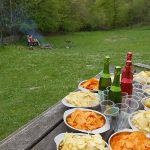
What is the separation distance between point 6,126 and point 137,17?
6179 cm

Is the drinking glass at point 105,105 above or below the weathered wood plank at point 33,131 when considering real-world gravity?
above

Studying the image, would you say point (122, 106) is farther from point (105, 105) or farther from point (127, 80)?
point (127, 80)

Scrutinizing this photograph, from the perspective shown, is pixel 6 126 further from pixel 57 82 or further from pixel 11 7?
pixel 11 7

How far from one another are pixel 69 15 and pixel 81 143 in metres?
54.9

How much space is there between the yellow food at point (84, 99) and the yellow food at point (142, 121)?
635 mm

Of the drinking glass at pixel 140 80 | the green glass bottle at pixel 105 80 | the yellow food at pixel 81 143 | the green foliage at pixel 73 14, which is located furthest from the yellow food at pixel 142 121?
the green foliage at pixel 73 14

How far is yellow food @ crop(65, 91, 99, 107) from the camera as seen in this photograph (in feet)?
14.1

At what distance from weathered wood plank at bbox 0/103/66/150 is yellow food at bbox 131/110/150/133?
2.71 feet

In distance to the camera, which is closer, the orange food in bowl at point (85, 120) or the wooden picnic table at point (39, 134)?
the wooden picnic table at point (39, 134)

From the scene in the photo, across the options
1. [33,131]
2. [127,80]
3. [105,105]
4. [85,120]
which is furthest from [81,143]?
[127,80]

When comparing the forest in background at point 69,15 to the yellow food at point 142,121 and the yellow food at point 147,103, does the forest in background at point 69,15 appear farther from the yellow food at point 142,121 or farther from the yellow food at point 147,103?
the yellow food at point 142,121

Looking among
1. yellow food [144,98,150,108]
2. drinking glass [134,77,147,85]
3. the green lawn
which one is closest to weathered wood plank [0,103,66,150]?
yellow food [144,98,150,108]

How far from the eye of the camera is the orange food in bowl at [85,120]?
3696 mm

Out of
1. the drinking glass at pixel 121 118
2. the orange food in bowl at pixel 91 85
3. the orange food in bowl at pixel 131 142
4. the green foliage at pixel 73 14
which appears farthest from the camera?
the green foliage at pixel 73 14
